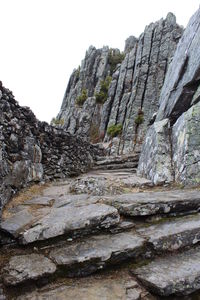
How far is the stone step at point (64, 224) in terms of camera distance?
12.2ft

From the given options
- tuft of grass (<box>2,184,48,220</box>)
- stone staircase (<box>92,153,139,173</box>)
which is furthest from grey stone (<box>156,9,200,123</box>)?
tuft of grass (<box>2,184,48,220</box>)

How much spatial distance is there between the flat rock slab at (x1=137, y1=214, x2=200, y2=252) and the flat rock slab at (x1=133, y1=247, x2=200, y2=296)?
0.67 feet

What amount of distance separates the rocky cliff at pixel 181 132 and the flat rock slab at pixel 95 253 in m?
3.32

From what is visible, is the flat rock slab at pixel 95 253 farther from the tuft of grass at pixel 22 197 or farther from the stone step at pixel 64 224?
the tuft of grass at pixel 22 197

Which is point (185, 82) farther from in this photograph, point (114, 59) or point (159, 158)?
point (114, 59)

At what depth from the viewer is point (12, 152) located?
20.4 ft

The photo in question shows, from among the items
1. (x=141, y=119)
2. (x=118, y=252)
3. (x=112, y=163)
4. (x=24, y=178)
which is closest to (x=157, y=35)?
(x=141, y=119)

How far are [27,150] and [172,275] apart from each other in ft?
17.8

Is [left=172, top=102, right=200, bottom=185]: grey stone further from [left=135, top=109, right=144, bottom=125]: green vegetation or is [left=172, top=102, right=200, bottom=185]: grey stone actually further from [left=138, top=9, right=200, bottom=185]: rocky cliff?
[left=135, top=109, right=144, bottom=125]: green vegetation

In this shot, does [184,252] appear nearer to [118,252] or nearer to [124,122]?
[118,252]

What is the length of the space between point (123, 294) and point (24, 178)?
464cm

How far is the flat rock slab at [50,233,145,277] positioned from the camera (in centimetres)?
325

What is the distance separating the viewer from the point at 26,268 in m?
3.11

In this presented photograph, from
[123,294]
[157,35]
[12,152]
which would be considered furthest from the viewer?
[157,35]
